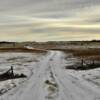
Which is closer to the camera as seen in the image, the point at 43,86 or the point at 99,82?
the point at 43,86

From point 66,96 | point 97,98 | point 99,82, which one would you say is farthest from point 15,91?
point 99,82

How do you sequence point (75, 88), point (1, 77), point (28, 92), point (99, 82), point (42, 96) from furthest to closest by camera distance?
point (1, 77) → point (99, 82) → point (75, 88) → point (28, 92) → point (42, 96)

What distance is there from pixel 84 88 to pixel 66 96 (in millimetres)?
3368

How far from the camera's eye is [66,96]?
15359mm

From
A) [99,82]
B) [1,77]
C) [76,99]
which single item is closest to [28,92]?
[76,99]

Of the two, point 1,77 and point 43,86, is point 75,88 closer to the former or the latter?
point 43,86

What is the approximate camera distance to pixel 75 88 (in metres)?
18.3

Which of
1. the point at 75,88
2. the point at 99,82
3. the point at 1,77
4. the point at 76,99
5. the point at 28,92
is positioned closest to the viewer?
the point at 76,99

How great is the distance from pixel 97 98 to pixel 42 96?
10.1 feet

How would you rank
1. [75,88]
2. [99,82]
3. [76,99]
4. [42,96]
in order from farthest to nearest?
[99,82] < [75,88] < [42,96] < [76,99]

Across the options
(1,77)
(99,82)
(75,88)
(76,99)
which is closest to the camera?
(76,99)

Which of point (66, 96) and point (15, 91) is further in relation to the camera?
point (15, 91)

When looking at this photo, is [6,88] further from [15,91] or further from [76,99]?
[76,99]

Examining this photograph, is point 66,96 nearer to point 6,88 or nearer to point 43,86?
point 43,86
